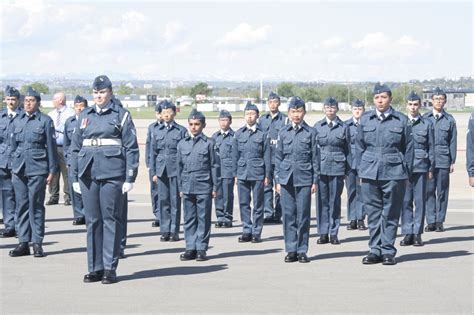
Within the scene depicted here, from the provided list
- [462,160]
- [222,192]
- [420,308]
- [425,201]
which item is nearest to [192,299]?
[420,308]

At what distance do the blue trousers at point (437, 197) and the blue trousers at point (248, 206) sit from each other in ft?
8.78

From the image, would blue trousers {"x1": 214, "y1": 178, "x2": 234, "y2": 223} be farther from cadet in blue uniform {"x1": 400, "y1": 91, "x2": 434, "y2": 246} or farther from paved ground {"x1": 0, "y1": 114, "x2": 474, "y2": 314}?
cadet in blue uniform {"x1": 400, "y1": 91, "x2": 434, "y2": 246}

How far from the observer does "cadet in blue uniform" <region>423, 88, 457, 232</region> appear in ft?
47.0

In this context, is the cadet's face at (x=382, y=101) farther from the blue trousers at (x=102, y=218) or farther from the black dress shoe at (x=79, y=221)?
the black dress shoe at (x=79, y=221)

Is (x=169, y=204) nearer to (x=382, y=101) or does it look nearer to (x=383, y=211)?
(x=383, y=211)

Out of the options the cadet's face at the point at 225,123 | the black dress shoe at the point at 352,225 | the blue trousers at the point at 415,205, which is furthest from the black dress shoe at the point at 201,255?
the black dress shoe at the point at 352,225

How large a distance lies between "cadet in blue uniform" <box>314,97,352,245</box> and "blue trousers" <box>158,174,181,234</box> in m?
2.03

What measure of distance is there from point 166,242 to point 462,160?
18723mm

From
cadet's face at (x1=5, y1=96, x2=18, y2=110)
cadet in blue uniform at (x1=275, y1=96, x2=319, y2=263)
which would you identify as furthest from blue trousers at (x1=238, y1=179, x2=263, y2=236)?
cadet's face at (x1=5, y1=96, x2=18, y2=110)

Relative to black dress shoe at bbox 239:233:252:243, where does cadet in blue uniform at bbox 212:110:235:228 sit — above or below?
above

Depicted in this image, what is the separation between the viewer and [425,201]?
43.5 feet

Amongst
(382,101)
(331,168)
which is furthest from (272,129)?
(382,101)

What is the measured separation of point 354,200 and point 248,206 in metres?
1.95

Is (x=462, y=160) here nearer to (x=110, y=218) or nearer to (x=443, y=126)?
(x=443, y=126)
